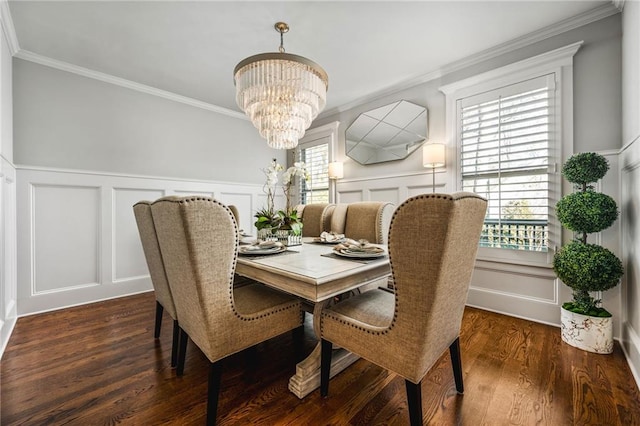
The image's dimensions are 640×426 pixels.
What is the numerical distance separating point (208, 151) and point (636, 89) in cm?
419

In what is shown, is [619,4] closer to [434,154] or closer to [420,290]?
[434,154]

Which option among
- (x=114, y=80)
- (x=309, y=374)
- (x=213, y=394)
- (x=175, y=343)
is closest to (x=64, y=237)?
(x=114, y=80)

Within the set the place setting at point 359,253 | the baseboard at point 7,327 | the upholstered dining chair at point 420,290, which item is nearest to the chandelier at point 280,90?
the place setting at point 359,253

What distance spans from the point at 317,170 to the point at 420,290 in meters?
3.58

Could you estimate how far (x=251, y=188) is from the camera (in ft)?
14.0

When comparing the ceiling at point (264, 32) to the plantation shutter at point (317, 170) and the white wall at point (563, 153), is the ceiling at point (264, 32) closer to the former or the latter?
the white wall at point (563, 153)

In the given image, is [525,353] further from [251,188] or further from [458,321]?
[251,188]

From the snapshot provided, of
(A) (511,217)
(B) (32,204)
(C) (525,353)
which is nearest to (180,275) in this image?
(C) (525,353)

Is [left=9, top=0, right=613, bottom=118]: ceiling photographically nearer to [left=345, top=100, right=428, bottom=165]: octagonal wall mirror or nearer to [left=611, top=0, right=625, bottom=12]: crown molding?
[left=611, top=0, right=625, bottom=12]: crown molding

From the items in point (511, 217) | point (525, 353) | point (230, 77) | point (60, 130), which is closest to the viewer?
point (525, 353)

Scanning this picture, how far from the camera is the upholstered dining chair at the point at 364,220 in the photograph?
2.24 metres

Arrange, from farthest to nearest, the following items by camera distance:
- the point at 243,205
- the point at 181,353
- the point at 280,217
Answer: the point at 243,205, the point at 280,217, the point at 181,353

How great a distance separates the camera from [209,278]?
1.09m

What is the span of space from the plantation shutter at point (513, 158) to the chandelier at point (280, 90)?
1687 millimetres
